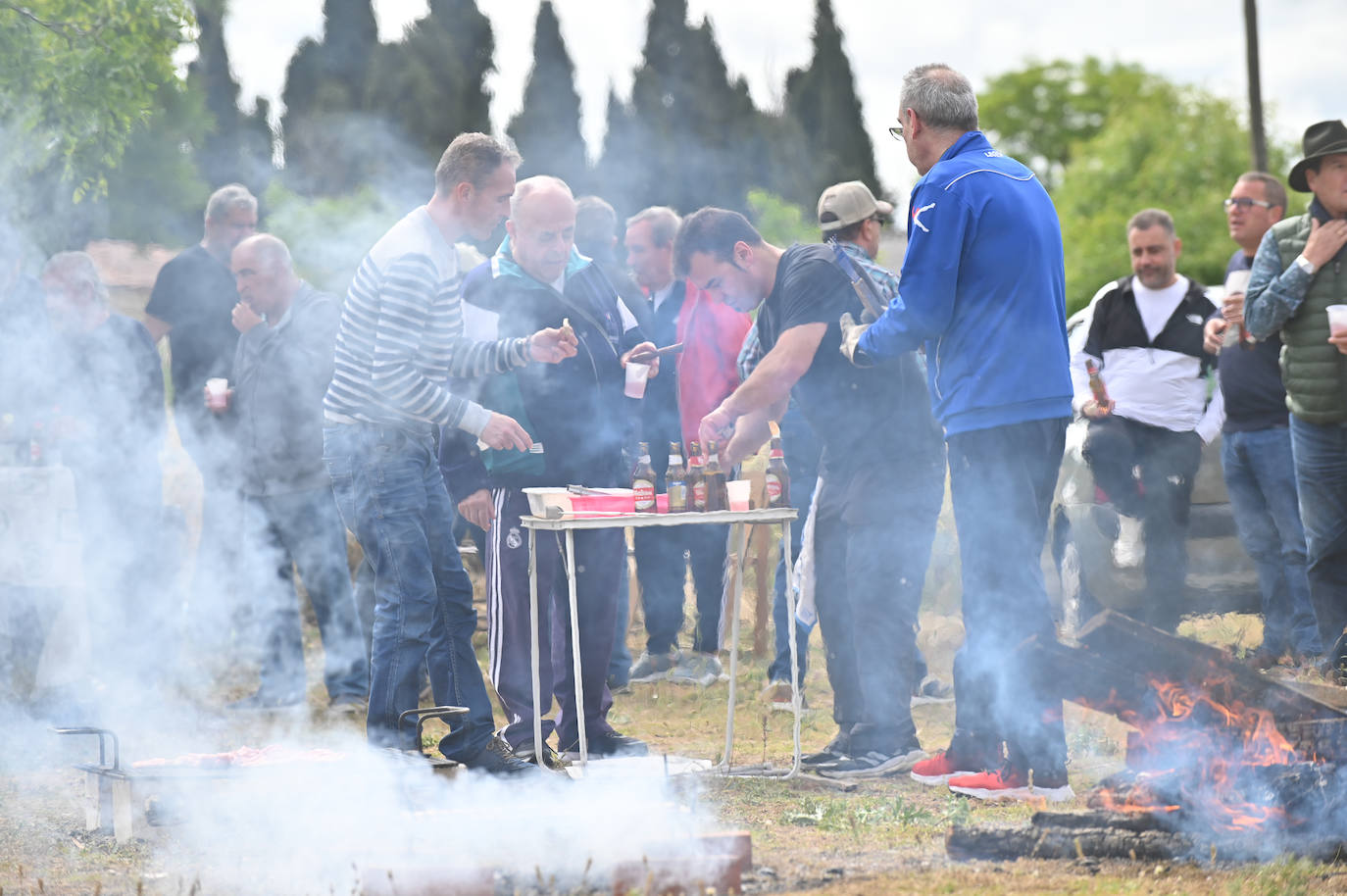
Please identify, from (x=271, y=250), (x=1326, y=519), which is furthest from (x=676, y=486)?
(x=1326, y=519)

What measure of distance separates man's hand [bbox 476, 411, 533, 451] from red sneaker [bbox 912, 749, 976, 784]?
184cm

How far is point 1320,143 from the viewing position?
541 centimetres

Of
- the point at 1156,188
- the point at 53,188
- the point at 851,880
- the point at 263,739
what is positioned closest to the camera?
the point at 851,880

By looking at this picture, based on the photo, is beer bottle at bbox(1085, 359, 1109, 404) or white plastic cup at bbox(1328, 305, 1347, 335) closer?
white plastic cup at bbox(1328, 305, 1347, 335)

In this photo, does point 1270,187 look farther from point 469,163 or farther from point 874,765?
point 469,163

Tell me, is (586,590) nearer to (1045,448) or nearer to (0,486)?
(1045,448)

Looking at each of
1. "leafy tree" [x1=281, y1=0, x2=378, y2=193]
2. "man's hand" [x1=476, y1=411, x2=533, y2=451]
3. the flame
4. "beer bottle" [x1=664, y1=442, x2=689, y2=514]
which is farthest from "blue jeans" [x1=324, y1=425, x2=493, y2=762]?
"leafy tree" [x1=281, y1=0, x2=378, y2=193]

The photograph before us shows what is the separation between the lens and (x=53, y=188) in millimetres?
8297

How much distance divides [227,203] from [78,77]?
1393 mm

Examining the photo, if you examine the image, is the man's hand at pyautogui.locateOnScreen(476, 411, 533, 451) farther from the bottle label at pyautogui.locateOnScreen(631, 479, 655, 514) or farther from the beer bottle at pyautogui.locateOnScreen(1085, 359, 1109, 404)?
the beer bottle at pyautogui.locateOnScreen(1085, 359, 1109, 404)

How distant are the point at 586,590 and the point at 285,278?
2.44 m

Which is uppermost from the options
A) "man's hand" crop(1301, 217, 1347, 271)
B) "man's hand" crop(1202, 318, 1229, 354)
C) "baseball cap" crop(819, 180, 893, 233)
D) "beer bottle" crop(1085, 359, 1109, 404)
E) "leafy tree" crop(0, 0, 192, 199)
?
"leafy tree" crop(0, 0, 192, 199)

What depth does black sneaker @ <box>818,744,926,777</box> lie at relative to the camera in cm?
502

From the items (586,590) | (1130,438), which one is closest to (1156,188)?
(1130,438)
